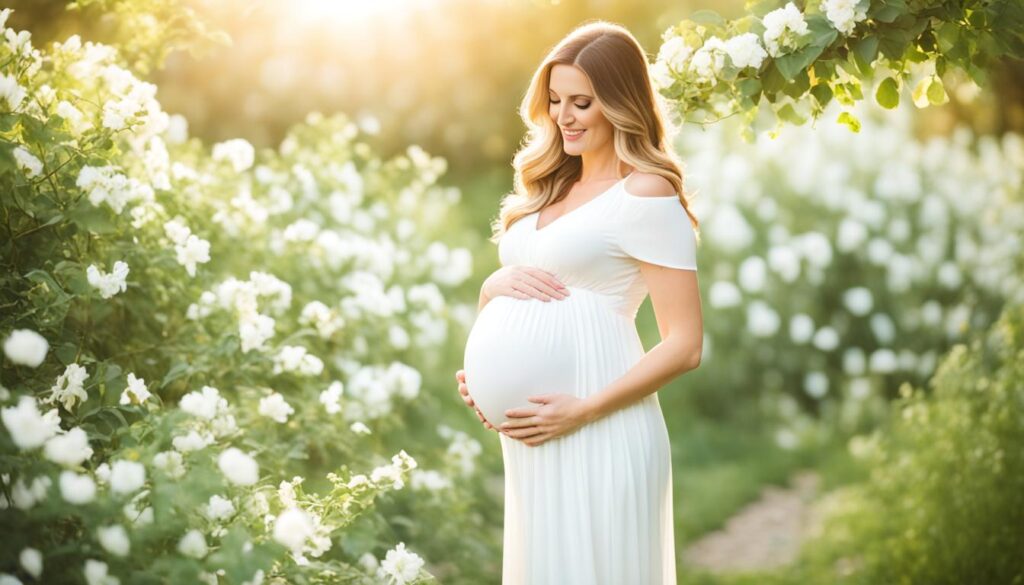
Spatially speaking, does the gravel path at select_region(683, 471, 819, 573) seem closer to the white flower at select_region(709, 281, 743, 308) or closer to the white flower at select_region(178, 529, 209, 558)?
the white flower at select_region(709, 281, 743, 308)

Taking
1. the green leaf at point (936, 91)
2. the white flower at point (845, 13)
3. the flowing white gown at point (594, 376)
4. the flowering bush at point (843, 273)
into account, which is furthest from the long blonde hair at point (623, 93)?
the flowering bush at point (843, 273)

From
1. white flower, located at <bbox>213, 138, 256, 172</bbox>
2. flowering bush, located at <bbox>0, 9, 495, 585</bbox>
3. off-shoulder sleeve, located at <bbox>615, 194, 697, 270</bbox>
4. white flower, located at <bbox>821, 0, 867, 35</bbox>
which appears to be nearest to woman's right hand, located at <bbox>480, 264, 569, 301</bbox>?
off-shoulder sleeve, located at <bbox>615, 194, 697, 270</bbox>

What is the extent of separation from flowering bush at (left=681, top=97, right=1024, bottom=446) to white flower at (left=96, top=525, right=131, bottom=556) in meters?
4.84

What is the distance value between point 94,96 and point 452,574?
7.22 ft

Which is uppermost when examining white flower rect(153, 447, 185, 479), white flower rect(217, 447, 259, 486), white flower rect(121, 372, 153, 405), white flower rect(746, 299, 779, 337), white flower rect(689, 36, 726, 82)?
white flower rect(746, 299, 779, 337)

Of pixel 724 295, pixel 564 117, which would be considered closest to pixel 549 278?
pixel 564 117

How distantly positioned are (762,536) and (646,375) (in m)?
3.05

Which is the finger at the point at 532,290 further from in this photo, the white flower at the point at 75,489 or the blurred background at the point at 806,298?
the blurred background at the point at 806,298

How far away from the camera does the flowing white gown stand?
263 cm

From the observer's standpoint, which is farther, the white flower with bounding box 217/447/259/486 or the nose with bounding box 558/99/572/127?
the nose with bounding box 558/99/572/127

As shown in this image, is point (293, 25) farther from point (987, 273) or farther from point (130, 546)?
point (130, 546)

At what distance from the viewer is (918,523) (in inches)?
166

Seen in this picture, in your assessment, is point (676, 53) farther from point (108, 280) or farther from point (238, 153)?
point (238, 153)

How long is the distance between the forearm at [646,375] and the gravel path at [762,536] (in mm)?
2542
